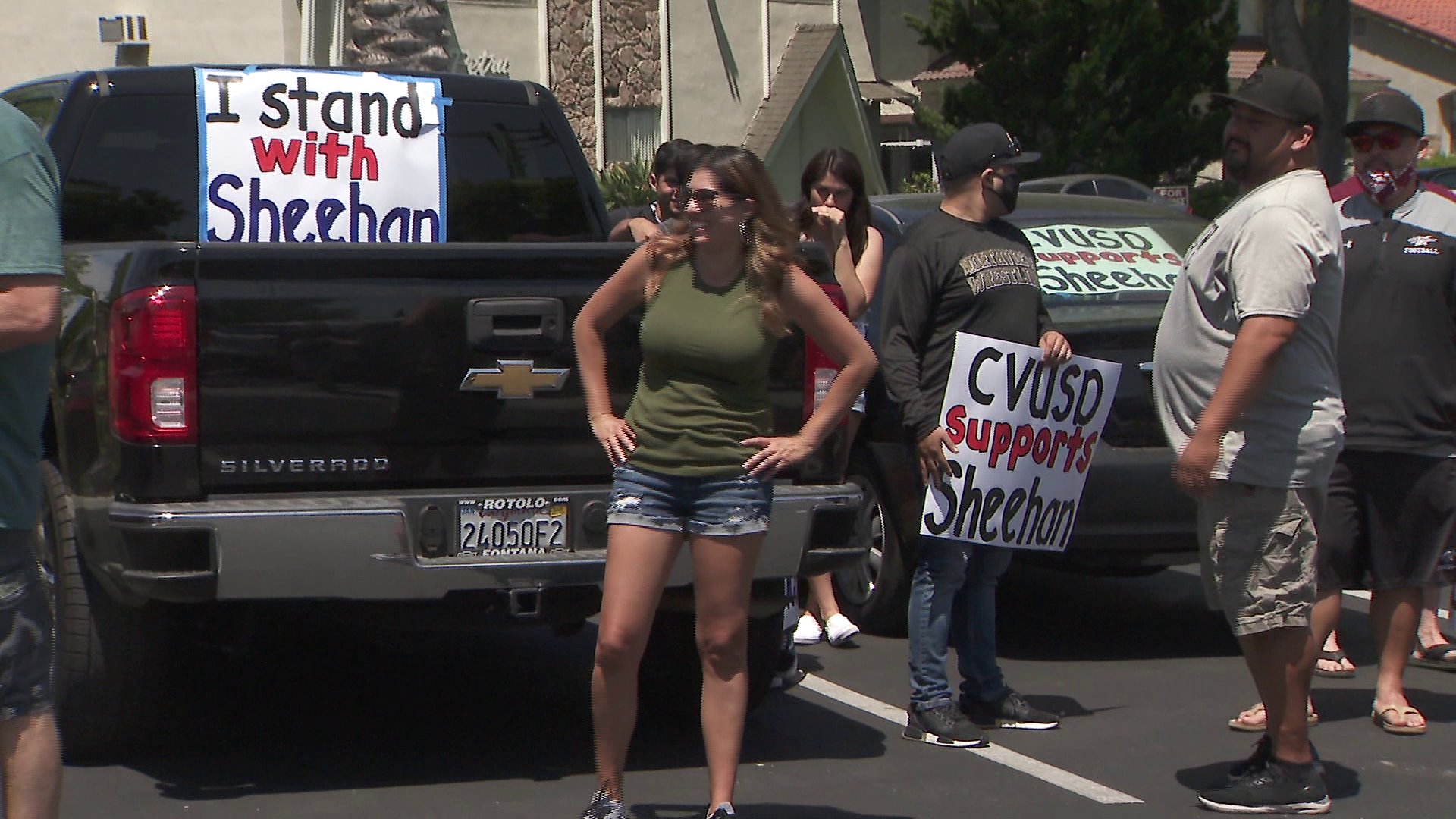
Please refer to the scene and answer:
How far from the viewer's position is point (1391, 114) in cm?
606

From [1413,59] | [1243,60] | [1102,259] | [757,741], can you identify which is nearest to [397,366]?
[757,741]

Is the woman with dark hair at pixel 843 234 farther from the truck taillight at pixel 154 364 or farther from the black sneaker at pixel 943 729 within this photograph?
the truck taillight at pixel 154 364

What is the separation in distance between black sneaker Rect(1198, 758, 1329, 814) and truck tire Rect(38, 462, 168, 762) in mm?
2996

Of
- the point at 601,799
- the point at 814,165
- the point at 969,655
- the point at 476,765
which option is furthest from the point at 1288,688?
the point at 814,165

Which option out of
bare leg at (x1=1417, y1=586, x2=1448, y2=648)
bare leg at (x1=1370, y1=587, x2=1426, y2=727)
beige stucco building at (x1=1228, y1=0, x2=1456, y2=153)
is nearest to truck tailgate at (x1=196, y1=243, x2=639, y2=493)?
bare leg at (x1=1370, y1=587, x2=1426, y2=727)

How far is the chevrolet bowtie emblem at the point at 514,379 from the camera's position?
5.23 m

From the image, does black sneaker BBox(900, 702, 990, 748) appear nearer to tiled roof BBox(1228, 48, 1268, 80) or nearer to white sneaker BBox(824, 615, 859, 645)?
white sneaker BBox(824, 615, 859, 645)

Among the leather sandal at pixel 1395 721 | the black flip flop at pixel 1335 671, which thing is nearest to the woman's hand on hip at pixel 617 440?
the leather sandal at pixel 1395 721

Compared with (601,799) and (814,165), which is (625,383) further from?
(814,165)

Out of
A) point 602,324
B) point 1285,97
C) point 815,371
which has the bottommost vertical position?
point 815,371

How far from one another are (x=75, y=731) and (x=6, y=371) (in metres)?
2.10

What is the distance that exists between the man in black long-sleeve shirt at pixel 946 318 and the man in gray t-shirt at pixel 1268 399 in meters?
0.82

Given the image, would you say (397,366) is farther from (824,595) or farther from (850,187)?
(824,595)

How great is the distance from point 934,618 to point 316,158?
94.2 inches
